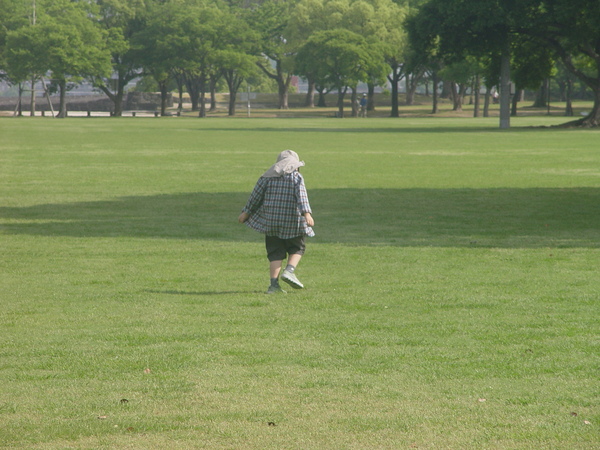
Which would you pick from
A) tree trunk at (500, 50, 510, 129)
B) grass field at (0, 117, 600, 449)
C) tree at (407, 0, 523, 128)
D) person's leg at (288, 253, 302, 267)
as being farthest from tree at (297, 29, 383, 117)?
Result: person's leg at (288, 253, 302, 267)

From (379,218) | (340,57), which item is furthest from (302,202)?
(340,57)

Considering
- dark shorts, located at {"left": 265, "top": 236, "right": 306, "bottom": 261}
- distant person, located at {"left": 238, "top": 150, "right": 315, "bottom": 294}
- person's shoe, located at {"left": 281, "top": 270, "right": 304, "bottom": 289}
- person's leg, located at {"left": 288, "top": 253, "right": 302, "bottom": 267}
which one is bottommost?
person's shoe, located at {"left": 281, "top": 270, "right": 304, "bottom": 289}

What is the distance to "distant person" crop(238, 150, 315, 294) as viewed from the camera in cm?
905

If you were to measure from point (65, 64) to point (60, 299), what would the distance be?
78628 millimetres

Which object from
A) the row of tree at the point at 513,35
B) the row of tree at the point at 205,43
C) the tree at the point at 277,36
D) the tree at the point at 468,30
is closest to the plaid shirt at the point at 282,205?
the row of tree at the point at 513,35

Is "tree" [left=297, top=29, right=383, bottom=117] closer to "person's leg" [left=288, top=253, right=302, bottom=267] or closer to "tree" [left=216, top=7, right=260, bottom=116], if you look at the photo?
"tree" [left=216, top=7, right=260, bottom=116]

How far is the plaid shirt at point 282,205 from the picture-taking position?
9047mm

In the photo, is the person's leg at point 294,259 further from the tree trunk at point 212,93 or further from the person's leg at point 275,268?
the tree trunk at point 212,93

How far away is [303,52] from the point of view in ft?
306

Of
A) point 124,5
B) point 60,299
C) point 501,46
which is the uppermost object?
point 124,5

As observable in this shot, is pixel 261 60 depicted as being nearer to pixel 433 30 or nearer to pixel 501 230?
pixel 433 30

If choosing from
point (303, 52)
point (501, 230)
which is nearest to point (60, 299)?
point (501, 230)

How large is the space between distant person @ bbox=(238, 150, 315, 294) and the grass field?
1.26ft

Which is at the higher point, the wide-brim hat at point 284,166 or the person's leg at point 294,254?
the wide-brim hat at point 284,166
